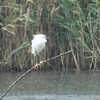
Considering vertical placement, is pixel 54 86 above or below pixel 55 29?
below

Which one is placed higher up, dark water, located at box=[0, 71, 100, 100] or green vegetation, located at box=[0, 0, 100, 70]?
green vegetation, located at box=[0, 0, 100, 70]

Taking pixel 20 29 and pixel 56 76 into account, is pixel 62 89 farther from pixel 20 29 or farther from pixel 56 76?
pixel 20 29

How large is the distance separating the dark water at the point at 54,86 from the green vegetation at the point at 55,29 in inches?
10.1

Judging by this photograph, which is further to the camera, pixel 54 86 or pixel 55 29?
pixel 55 29

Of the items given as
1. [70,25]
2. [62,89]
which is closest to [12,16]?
[70,25]

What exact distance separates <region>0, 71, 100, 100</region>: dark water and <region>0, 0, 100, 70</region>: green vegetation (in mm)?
256

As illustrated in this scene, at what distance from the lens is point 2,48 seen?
10094mm

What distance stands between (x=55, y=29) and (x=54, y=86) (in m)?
1.57

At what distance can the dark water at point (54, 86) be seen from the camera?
865 cm

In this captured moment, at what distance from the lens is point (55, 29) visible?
33.8ft

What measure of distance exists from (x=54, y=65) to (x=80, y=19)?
1.48m

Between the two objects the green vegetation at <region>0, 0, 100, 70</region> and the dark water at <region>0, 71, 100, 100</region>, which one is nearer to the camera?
the dark water at <region>0, 71, 100, 100</region>

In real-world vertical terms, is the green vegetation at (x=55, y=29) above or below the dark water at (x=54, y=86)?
above

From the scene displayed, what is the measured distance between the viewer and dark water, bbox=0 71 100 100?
8.65m
